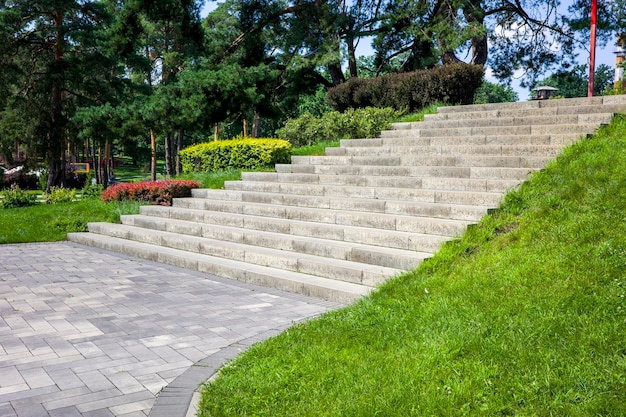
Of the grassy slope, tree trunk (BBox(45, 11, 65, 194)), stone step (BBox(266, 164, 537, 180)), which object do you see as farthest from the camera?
tree trunk (BBox(45, 11, 65, 194))

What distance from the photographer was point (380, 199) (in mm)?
9094

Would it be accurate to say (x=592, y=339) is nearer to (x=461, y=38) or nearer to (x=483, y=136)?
(x=483, y=136)

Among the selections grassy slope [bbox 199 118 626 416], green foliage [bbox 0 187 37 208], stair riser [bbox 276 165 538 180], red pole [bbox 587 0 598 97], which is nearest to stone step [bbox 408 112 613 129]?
stair riser [bbox 276 165 538 180]

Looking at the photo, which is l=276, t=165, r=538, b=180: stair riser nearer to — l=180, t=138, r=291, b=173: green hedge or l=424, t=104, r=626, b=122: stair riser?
l=180, t=138, r=291, b=173: green hedge

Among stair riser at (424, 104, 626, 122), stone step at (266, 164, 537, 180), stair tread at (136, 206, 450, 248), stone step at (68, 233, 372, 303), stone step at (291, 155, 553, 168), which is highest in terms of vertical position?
stair riser at (424, 104, 626, 122)

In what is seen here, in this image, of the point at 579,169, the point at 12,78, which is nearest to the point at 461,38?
the point at 579,169

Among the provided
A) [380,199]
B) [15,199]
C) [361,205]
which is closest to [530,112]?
[380,199]

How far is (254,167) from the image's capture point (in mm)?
13906

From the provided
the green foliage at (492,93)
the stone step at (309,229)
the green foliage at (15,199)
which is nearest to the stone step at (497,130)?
the stone step at (309,229)

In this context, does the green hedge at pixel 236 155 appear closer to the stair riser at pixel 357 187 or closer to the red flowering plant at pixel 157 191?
the red flowering plant at pixel 157 191

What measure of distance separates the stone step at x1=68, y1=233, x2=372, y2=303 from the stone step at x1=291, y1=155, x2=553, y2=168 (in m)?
3.65

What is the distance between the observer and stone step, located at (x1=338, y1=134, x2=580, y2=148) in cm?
880

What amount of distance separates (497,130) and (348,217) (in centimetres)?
396

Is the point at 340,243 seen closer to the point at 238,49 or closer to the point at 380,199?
the point at 380,199
